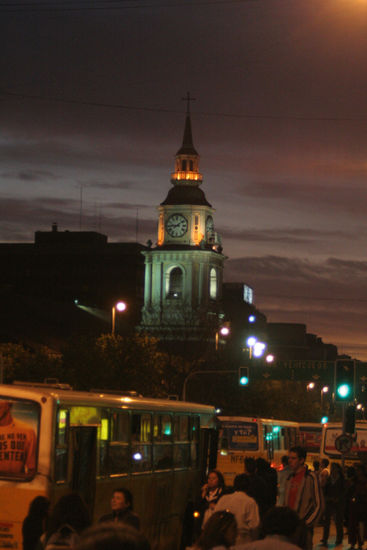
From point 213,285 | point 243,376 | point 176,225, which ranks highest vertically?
point 176,225

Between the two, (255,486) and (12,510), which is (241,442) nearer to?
(255,486)

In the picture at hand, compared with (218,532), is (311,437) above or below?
above

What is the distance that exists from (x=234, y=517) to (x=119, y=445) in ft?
34.6

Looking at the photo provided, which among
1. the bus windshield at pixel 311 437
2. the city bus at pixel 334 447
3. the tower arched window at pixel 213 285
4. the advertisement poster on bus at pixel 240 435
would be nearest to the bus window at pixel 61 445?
the city bus at pixel 334 447

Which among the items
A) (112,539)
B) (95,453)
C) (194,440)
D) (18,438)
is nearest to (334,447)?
(194,440)

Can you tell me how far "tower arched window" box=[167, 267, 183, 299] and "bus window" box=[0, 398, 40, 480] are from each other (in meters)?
141

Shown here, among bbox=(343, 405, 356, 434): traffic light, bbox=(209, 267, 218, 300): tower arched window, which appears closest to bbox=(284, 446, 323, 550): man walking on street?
bbox=(343, 405, 356, 434): traffic light

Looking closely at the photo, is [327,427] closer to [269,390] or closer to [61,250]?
[269,390]

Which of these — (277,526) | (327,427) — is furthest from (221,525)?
(327,427)

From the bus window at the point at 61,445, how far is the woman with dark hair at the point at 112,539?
11807 mm

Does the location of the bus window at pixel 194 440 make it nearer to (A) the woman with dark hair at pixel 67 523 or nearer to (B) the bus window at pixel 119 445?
(B) the bus window at pixel 119 445

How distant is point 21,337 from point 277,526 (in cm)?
8145

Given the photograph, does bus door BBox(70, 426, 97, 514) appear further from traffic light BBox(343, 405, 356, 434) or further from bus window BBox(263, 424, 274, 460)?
bus window BBox(263, 424, 274, 460)

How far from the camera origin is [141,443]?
20016 millimetres
